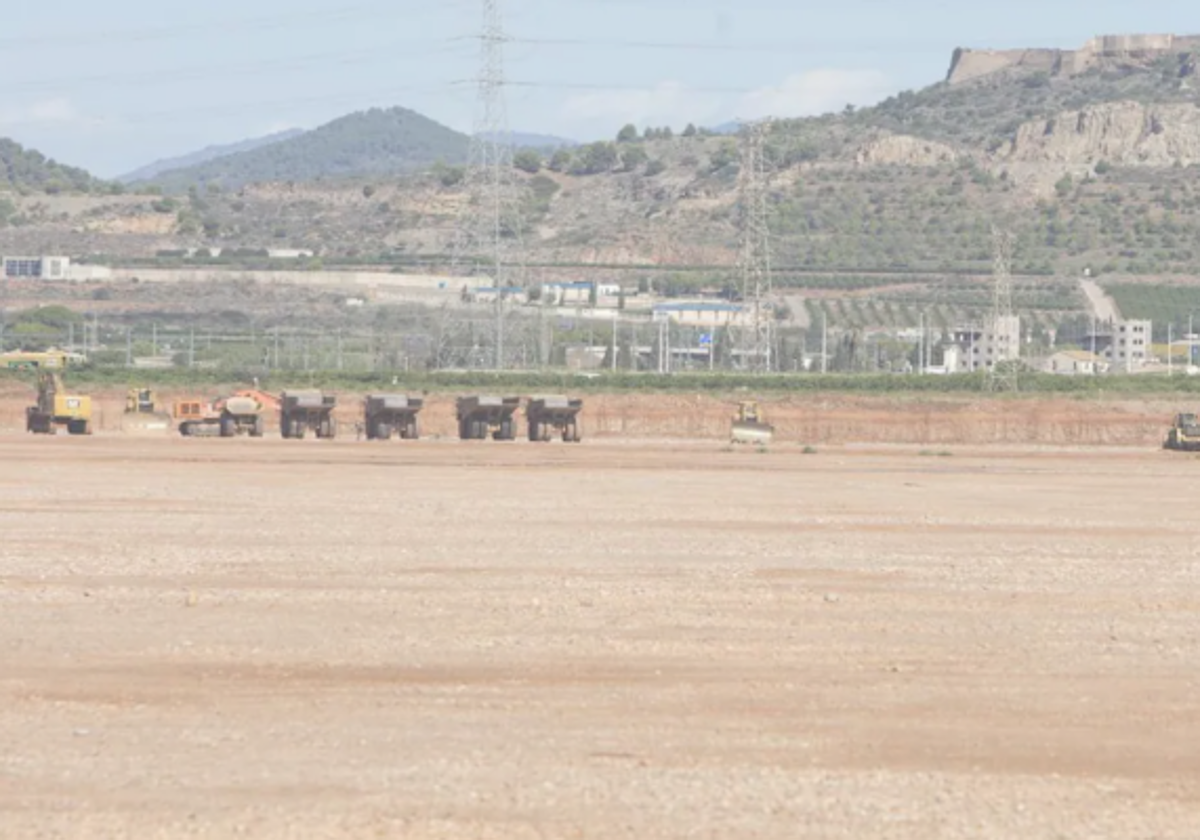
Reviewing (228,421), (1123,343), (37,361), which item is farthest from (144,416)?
(1123,343)

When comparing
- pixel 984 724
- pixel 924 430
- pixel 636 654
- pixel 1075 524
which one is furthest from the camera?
pixel 924 430

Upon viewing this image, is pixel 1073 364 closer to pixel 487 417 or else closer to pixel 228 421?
pixel 487 417

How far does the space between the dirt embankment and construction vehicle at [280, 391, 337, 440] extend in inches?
303

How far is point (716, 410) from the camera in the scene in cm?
8169

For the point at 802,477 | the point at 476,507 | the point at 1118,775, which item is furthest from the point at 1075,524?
the point at 1118,775

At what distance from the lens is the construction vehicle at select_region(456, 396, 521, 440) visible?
6619 centimetres

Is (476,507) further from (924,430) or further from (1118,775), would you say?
(924,430)

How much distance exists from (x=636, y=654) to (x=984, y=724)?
11.8 feet

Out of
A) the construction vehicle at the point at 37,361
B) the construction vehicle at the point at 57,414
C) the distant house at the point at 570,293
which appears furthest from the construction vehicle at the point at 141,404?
the distant house at the point at 570,293

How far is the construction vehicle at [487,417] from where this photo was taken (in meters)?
66.2

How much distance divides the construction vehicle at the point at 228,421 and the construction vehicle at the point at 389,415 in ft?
11.0

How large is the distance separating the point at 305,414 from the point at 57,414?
7.45 meters

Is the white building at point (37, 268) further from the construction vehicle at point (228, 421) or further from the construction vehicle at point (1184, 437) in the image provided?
the construction vehicle at point (1184, 437)

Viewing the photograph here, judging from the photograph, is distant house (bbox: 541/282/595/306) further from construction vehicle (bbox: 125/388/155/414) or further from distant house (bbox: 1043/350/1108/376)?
construction vehicle (bbox: 125/388/155/414)
